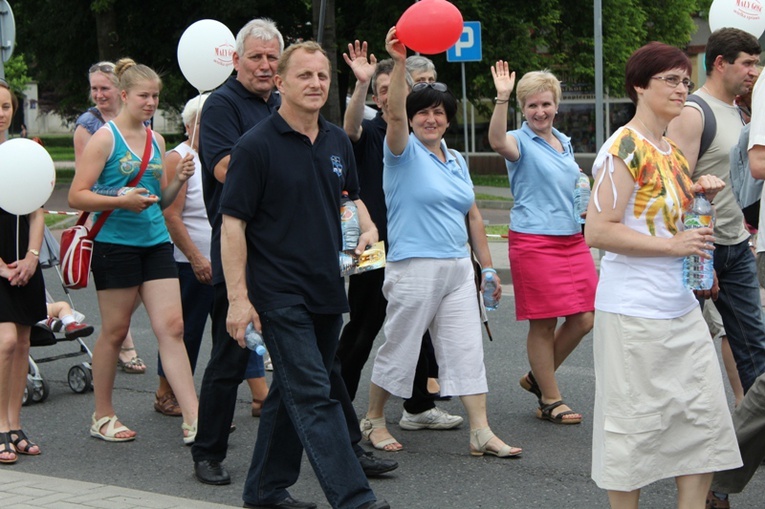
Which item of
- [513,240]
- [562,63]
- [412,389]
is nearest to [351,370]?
[412,389]

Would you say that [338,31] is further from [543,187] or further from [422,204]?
[422,204]

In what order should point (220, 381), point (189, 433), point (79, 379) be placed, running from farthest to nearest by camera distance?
point (79, 379) → point (189, 433) → point (220, 381)

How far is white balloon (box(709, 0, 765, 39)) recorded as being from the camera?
679 centimetres

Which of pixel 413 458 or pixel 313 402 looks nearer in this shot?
pixel 313 402

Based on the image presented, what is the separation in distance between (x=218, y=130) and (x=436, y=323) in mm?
1448

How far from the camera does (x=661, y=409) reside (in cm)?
409

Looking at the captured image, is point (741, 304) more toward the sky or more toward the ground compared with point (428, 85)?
more toward the ground

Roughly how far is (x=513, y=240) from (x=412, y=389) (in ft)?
3.50

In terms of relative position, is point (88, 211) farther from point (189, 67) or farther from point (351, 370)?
point (351, 370)

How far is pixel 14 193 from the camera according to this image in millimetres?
5852

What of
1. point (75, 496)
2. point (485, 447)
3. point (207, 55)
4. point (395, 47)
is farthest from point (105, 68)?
point (485, 447)

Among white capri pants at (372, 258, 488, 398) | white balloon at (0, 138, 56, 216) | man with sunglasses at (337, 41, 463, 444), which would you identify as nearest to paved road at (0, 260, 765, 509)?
white capri pants at (372, 258, 488, 398)

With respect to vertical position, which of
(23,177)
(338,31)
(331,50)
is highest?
(338,31)

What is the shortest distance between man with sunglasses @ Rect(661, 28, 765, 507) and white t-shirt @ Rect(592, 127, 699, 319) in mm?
1390
